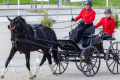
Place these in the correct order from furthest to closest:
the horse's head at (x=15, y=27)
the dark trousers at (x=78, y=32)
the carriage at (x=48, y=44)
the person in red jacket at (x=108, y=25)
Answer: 1. the person in red jacket at (x=108, y=25)
2. the dark trousers at (x=78, y=32)
3. the carriage at (x=48, y=44)
4. the horse's head at (x=15, y=27)

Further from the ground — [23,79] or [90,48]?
[90,48]

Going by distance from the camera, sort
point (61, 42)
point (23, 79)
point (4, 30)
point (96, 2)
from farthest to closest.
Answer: point (96, 2)
point (4, 30)
point (61, 42)
point (23, 79)

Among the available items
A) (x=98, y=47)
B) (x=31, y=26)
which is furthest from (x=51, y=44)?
(x=98, y=47)

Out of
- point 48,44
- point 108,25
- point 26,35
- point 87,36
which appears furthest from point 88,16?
point 26,35

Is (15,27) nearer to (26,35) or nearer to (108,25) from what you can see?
(26,35)

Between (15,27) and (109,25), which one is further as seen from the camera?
(109,25)

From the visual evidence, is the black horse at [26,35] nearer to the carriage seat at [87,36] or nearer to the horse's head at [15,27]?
the horse's head at [15,27]

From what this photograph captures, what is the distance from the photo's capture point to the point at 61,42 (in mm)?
7957

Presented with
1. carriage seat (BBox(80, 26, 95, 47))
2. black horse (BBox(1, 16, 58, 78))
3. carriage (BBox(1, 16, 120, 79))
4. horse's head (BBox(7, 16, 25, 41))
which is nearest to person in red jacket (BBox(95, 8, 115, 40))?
carriage (BBox(1, 16, 120, 79))

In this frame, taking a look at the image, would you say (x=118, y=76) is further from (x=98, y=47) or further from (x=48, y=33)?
(x=48, y=33)

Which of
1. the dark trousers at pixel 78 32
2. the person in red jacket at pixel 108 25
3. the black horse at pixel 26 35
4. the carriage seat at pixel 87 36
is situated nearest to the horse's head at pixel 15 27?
the black horse at pixel 26 35

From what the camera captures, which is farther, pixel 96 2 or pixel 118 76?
pixel 96 2

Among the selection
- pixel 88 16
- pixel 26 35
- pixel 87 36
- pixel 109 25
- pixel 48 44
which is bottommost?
pixel 48 44

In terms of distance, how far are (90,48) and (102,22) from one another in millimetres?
1041
